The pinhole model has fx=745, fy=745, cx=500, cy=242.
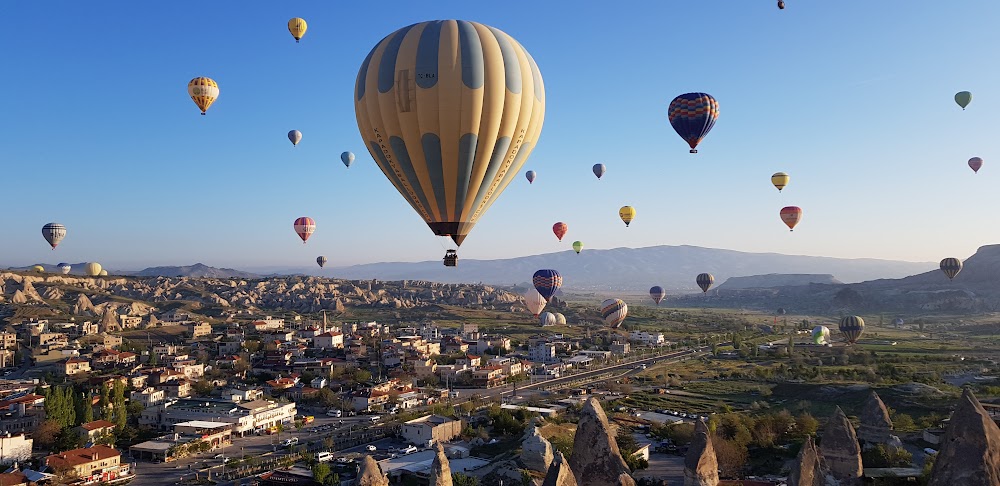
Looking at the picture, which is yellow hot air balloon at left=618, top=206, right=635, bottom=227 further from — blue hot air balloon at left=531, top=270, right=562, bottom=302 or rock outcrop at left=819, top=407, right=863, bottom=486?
rock outcrop at left=819, top=407, right=863, bottom=486

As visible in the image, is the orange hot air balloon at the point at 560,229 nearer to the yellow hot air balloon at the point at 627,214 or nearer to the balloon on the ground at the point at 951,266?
the yellow hot air balloon at the point at 627,214

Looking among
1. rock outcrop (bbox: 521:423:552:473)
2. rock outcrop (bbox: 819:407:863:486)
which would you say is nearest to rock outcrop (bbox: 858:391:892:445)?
rock outcrop (bbox: 819:407:863:486)

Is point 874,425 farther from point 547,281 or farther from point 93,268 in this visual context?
point 93,268

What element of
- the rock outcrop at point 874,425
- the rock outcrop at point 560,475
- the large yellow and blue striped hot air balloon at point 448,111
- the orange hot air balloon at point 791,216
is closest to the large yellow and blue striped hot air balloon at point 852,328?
the orange hot air balloon at point 791,216

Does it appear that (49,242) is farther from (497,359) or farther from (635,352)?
(635,352)

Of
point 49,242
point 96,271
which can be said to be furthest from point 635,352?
point 96,271

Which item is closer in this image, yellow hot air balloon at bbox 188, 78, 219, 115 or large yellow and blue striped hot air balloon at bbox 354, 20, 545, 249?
large yellow and blue striped hot air balloon at bbox 354, 20, 545, 249

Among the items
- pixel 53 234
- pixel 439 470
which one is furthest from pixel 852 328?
pixel 53 234

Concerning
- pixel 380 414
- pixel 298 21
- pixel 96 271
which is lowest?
pixel 380 414
